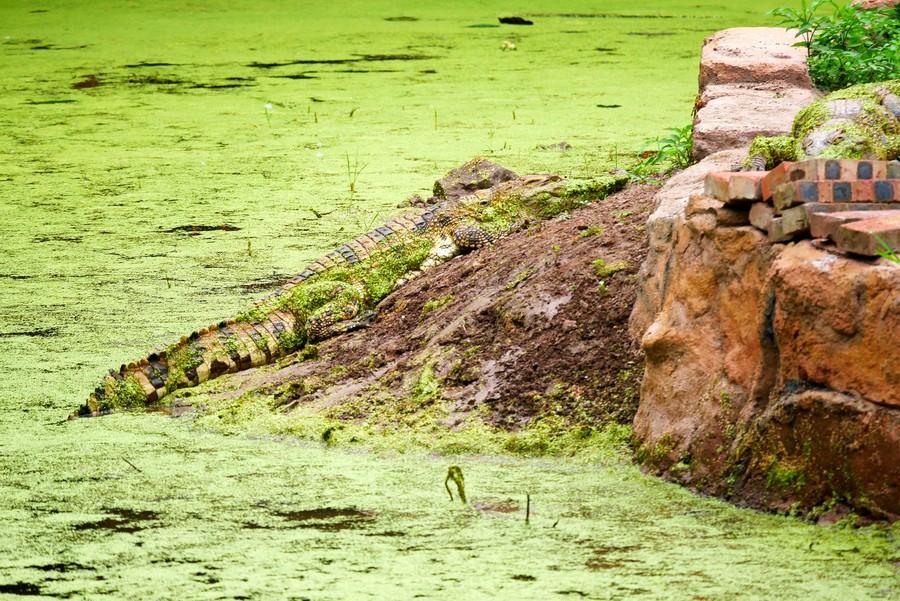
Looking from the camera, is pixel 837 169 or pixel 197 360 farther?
pixel 197 360

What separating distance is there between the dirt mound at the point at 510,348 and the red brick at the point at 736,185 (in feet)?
1.90

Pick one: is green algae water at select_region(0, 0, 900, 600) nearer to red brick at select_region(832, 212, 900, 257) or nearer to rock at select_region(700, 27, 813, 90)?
red brick at select_region(832, 212, 900, 257)

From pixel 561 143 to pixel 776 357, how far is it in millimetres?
3866

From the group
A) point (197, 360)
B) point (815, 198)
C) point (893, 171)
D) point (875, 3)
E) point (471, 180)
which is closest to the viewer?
point (815, 198)

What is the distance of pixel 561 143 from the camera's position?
6.38 m

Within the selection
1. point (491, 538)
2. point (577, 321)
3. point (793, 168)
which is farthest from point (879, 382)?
point (577, 321)

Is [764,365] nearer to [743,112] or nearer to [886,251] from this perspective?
[886,251]

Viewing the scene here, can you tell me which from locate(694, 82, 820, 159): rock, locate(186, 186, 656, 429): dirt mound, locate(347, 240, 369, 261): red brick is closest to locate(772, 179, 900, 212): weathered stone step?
locate(186, 186, 656, 429): dirt mound

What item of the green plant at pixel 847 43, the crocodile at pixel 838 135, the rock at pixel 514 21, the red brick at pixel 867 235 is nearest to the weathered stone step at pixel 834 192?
the red brick at pixel 867 235

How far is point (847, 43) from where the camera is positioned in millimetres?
4461

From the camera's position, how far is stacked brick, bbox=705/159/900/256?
247cm

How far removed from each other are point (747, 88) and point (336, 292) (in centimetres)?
141

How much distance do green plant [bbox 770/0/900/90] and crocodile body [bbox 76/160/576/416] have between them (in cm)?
90

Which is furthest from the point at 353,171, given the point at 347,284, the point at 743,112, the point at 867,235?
the point at 867,235
